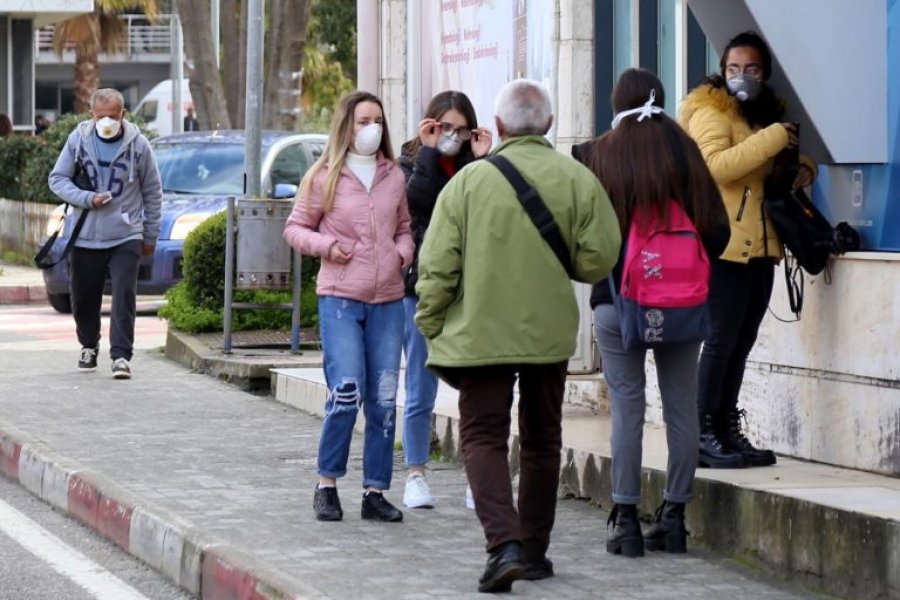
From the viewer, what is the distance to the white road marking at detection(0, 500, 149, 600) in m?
7.05

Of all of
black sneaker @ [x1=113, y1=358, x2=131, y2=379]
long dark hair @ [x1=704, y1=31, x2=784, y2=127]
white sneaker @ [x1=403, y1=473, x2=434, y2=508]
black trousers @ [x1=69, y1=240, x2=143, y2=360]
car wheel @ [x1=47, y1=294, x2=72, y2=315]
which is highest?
long dark hair @ [x1=704, y1=31, x2=784, y2=127]

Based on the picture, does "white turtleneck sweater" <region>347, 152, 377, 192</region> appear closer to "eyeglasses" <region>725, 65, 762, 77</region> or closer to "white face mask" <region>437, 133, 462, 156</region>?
"white face mask" <region>437, 133, 462, 156</region>

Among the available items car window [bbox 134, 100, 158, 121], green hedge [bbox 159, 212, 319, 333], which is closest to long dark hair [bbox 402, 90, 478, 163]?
green hedge [bbox 159, 212, 319, 333]

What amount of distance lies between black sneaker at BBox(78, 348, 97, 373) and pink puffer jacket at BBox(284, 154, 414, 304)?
5449 mm

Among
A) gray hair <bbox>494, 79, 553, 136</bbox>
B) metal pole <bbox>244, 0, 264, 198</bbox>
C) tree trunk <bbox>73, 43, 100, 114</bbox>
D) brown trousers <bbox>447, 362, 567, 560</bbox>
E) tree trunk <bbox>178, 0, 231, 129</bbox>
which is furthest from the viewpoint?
tree trunk <bbox>73, 43, 100, 114</bbox>

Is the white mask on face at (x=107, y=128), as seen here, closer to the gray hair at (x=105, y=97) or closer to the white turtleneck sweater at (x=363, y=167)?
the gray hair at (x=105, y=97)

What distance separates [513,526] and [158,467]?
3139mm

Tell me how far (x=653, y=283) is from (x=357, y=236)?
1430mm

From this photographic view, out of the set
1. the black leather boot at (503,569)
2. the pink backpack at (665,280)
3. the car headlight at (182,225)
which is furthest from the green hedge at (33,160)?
the black leather boot at (503,569)

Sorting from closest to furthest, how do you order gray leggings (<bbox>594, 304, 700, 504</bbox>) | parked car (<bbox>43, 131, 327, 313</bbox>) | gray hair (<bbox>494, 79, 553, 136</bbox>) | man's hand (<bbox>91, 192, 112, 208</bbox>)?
1. gray hair (<bbox>494, 79, 553, 136</bbox>)
2. gray leggings (<bbox>594, 304, 700, 504</bbox>)
3. man's hand (<bbox>91, 192, 112, 208</bbox>)
4. parked car (<bbox>43, 131, 327, 313</bbox>)

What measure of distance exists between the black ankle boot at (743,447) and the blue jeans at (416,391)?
1.27 metres

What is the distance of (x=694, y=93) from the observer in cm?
776

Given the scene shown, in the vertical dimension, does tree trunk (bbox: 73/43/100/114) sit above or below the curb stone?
above

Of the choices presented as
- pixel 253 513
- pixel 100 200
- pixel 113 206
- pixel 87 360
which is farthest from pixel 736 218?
pixel 87 360
